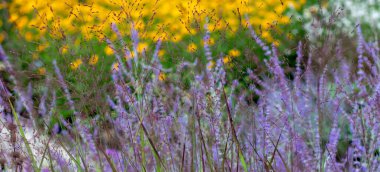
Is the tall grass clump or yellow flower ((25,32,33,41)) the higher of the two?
yellow flower ((25,32,33,41))

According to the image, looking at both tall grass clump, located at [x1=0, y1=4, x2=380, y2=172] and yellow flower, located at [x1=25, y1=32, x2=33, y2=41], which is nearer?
tall grass clump, located at [x1=0, y1=4, x2=380, y2=172]

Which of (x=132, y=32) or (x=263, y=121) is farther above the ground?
(x=132, y=32)

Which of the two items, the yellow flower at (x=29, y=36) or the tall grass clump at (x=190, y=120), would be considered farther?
the yellow flower at (x=29, y=36)

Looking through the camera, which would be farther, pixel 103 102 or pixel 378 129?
pixel 378 129

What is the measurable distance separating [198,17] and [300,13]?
17.7 ft

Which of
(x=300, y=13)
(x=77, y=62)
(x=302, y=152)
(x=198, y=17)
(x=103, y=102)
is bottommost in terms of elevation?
(x=302, y=152)

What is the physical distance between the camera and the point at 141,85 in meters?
1.88

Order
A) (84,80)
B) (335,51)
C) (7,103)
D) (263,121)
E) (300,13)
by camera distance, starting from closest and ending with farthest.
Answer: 1. (84,80)
2. (335,51)
3. (7,103)
4. (263,121)
5. (300,13)

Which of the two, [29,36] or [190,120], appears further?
[29,36]

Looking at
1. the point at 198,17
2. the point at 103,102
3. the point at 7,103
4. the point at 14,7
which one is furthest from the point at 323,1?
the point at 14,7

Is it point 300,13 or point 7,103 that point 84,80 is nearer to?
point 7,103

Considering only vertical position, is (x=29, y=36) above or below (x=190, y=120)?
above

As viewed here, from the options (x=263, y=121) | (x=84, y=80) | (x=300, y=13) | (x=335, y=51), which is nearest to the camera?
(x=84, y=80)

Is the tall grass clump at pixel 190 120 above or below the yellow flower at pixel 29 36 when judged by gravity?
below
